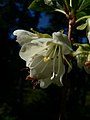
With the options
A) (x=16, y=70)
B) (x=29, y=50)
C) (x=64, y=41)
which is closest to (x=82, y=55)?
(x=64, y=41)

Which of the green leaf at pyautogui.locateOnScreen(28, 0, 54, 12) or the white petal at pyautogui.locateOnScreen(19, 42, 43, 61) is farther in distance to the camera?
the green leaf at pyautogui.locateOnScreen(28, 0, 54, 12)

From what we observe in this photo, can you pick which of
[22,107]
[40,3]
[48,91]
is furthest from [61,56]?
[48,91]

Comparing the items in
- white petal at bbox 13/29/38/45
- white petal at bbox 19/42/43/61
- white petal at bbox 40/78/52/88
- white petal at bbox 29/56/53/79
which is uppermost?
white petal at bbox 13/29/38/45

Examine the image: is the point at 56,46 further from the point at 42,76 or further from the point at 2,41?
the point at 2,41

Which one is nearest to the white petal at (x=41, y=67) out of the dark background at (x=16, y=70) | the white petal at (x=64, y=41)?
the white petal at (x=64, y=41)

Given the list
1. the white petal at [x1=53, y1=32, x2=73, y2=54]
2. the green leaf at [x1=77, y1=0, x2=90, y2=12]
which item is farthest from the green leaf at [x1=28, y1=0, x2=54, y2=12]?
the white petal at [x1=53, y1=32, x2=73, y2=54]

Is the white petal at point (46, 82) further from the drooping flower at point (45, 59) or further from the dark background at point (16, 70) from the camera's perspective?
the dark background at point (16, 70)

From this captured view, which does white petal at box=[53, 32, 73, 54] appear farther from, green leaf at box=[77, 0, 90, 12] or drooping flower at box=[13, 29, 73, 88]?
green leaf at box=[77, 0, 90, 12]

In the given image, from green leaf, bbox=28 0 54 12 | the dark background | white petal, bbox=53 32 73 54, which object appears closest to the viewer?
white petal, bbox=53 32 73 54
